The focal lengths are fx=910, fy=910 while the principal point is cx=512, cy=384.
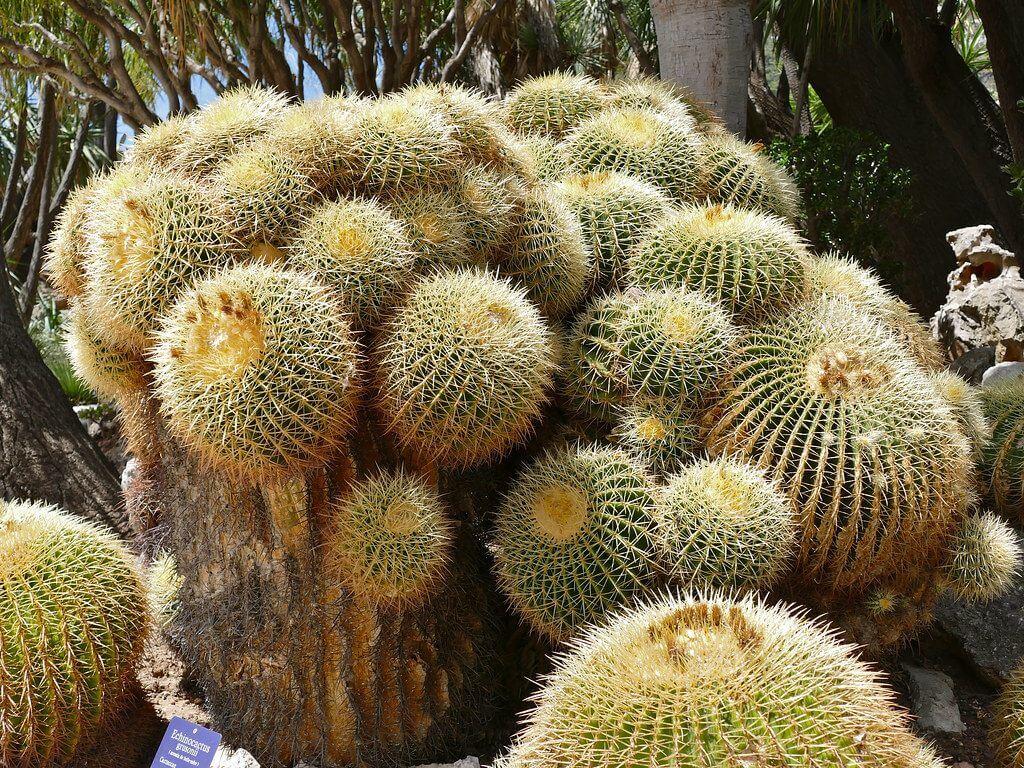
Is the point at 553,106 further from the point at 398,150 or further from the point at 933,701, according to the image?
the point at 933,701

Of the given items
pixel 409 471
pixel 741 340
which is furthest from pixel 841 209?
pixel 409 471

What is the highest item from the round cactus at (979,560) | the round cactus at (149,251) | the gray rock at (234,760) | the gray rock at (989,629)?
the round cactus at (149,251)

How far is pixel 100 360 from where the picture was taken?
3252mm

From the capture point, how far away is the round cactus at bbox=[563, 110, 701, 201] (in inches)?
153

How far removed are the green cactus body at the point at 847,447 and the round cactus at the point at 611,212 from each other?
2.02 feet

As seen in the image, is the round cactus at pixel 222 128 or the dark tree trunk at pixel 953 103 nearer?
the round cactus at pixel 222 128

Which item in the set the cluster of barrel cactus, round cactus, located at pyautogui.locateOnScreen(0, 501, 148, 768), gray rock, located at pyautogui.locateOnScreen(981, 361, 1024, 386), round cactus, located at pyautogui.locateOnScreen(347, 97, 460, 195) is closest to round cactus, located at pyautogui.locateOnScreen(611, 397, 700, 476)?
the cluster of barrel cactus

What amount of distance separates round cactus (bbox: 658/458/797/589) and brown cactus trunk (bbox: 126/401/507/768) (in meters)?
0.77

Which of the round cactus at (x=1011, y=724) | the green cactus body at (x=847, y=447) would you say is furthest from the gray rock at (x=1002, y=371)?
the round cactus at (x=1011, y=724)

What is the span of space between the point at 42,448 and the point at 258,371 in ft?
7.16

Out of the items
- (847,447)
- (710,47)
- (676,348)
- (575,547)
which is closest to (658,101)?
(710,47)

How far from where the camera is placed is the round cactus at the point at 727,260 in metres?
3.35

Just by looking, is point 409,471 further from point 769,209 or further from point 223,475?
point 769,209

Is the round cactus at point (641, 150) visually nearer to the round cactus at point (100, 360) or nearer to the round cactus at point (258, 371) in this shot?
the round cactus at point (258, 371)
